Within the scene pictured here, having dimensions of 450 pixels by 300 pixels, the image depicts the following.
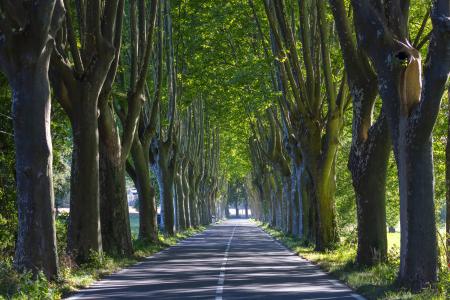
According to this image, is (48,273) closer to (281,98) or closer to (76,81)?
(76,81)

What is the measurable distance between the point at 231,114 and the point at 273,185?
64.3 ft

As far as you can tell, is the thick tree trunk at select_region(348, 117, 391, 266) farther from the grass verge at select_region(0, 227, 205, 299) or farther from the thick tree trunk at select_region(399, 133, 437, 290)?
the grass verge at select_region(0, 227, 205, 299)

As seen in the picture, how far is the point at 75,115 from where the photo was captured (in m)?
19.3

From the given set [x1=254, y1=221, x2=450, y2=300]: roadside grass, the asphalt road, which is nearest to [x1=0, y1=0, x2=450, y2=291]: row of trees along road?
[x1=254, y1=221, x2=450, y2=300]: roadside grass

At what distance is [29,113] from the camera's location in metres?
13.9

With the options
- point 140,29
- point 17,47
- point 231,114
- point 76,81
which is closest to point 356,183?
point 76,81

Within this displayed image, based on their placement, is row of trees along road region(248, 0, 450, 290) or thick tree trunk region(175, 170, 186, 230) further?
thick tree trunk region(175, 170, 186, 230)

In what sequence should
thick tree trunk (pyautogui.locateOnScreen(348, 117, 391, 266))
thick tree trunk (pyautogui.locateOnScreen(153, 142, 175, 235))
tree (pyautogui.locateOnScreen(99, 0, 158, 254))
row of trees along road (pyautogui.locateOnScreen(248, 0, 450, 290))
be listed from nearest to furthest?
row of trees along road (pyautogui.locateOnScreen(248, 0, 450, 290)) < thick tree trunk (pyautogui.locateOnScreen(348, 117, 391, 266)) < tree (pyautogui.locateOnScreen(99, 0, 158, 254)) < thick tree trunk (pyautogui.locateOnScreen(153, 142, 175, 235))

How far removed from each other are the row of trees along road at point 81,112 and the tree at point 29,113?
A: 0.02 metres

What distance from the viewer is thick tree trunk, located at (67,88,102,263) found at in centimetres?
1922

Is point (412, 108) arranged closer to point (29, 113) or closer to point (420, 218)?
point (420, 218)

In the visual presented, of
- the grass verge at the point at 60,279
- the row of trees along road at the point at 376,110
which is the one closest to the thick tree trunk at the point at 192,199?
the row of trees along road at the point at 376,110

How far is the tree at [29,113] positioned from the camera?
543 inches

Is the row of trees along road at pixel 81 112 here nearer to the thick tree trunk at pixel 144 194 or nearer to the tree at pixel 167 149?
the thick tree trunk at pixel 144 194
